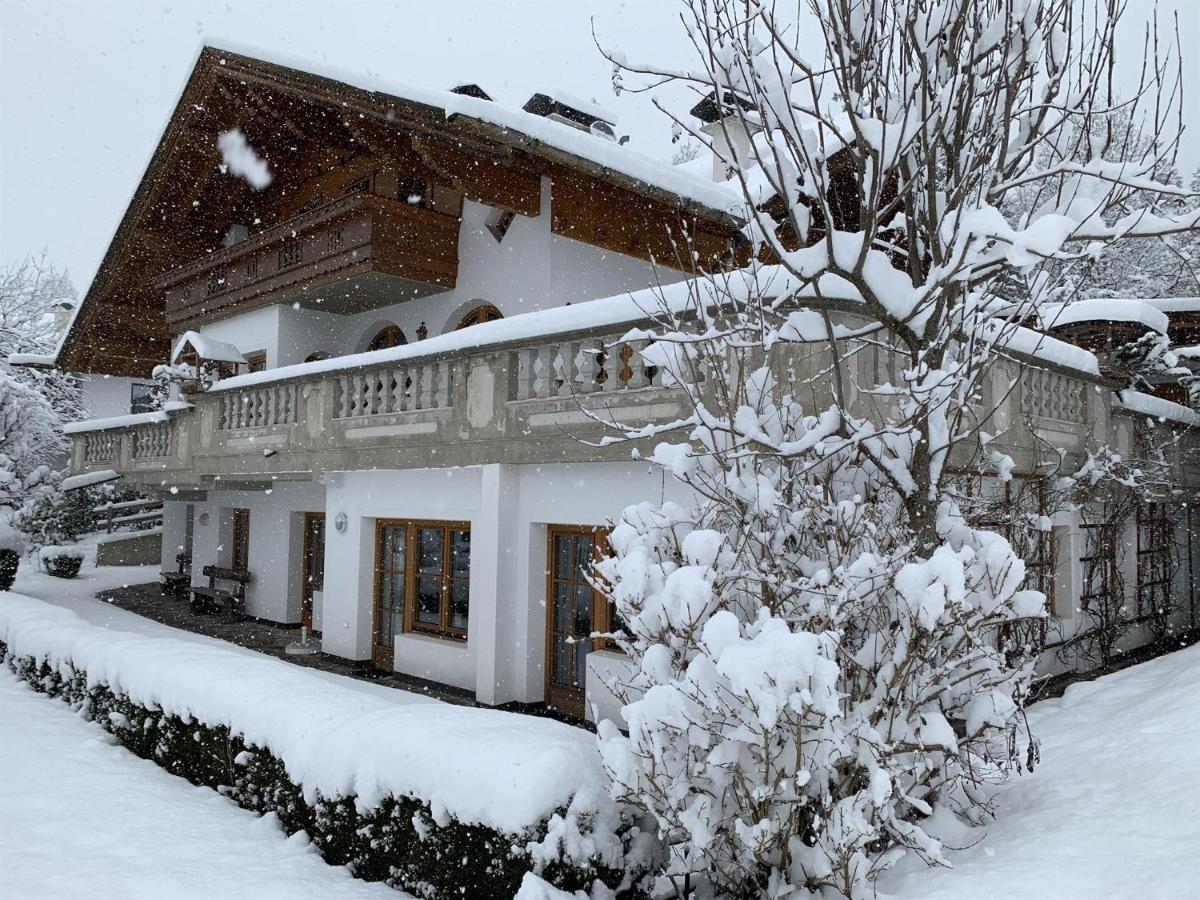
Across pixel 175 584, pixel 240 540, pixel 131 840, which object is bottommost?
pixel 175 584

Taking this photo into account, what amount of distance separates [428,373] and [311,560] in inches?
280

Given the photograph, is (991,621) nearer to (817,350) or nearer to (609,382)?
(817,350)

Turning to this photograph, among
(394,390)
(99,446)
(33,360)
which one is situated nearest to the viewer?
(394,390)

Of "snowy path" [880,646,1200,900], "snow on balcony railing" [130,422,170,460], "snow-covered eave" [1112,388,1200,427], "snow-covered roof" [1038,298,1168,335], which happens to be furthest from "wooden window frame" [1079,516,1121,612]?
"snow on balcony railing" [130,422,170,460]

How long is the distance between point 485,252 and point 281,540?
7.00m

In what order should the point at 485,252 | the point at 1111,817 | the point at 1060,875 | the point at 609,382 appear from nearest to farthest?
the point at 1060,875 < the point at 1111,817 < the point at 609,382 < the point at 485,252

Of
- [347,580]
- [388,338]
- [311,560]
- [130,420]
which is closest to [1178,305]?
[388,338]

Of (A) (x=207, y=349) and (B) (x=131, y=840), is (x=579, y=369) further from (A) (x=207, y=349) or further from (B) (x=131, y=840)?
(A) (x=207, y=349)

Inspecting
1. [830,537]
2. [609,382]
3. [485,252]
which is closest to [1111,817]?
[830,537]

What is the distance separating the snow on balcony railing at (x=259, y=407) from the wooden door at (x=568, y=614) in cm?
→ 529

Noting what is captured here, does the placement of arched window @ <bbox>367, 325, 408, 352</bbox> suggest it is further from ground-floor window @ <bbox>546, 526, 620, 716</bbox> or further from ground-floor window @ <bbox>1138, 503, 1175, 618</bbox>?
ground-floor window @ <bbox>1138, 503, 1175, 618</bbox>

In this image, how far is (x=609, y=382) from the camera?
8.56 m

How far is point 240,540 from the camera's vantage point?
18.8 m

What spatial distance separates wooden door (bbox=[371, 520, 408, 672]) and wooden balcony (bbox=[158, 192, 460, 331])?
4032 mm
